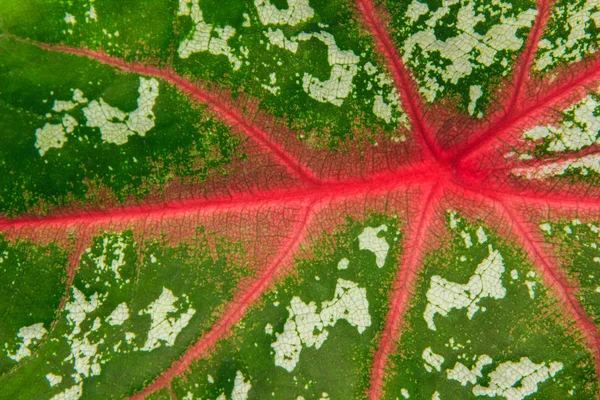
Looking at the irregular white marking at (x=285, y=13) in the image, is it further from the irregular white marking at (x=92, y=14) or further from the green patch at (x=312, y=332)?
the green patch at (x=312, y=332)

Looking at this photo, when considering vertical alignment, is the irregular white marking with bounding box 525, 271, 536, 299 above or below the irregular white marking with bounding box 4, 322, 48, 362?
above

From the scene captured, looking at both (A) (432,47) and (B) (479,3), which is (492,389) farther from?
(B) (479,3)

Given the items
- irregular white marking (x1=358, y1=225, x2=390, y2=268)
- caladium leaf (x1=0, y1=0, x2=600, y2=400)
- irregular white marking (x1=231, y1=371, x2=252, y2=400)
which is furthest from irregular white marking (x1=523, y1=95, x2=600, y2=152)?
irregular white marking (x1=231, y1=371, x2=252, y2=400)

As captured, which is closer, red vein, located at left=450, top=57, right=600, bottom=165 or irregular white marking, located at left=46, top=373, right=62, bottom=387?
red vein, located at left=450, top=57, right=600, bottom=165

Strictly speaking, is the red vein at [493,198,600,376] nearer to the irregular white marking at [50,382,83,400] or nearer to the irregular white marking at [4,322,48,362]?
the irregular white marking at [50,382,83,400]

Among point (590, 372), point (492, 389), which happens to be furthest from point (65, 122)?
point (590, 372)

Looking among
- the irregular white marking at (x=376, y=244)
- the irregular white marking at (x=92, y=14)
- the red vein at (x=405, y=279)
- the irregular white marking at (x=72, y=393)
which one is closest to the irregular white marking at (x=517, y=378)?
the red vein at (x=405, y=279)

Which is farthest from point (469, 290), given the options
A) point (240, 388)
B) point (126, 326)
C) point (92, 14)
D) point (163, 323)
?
point (92, 14)

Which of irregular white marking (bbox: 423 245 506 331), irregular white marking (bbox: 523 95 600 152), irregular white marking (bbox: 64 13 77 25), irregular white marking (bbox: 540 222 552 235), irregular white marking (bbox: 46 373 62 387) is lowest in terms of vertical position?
irregular white marking (bbox: 46 373 62 387)
